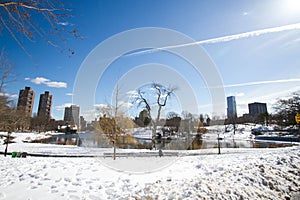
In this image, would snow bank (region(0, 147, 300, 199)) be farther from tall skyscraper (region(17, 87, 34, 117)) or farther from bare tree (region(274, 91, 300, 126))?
bare tree (region(274, 91, 300, 126))

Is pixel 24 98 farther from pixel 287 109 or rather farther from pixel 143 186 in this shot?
pixel 287 109

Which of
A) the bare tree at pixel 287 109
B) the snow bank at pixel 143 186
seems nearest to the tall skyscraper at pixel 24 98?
the snow bank at pixel 143 186

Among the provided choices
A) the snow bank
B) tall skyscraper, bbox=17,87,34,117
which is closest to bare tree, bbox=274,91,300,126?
the snow bank

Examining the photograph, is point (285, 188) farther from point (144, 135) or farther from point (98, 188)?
point (144, 135)

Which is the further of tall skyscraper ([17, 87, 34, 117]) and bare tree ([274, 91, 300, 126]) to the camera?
bare tree ([274, 91, 300, 126])

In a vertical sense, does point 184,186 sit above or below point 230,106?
below

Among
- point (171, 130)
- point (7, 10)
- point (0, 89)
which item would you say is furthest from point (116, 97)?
point (171, 130)

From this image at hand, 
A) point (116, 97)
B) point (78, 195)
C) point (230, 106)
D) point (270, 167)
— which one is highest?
point (230, 106)

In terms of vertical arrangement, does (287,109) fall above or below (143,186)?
above

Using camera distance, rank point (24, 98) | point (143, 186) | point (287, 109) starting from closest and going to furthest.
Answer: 1. point (143, 186)
2. point (24, 98)
3. point (287, 109)

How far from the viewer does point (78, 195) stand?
14.9 feet

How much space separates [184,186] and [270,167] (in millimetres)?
3959

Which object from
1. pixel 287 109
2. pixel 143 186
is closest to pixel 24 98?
pixel 143 186

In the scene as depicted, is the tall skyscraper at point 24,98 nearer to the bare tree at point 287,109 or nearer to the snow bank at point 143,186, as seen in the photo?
the snow bank at point 143,186
